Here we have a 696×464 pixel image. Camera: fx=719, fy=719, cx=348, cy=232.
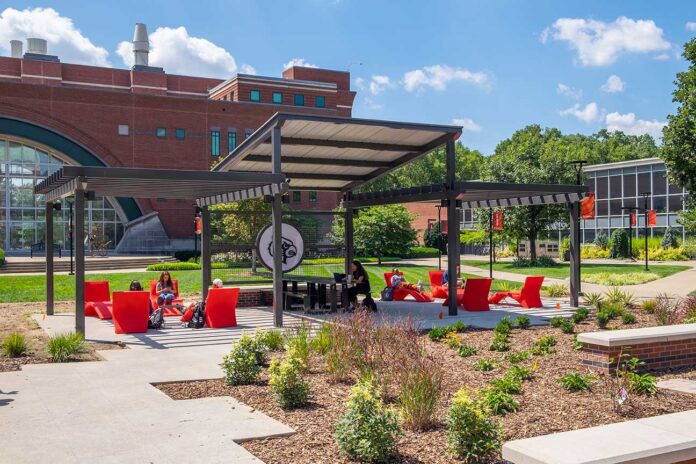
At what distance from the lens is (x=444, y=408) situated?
7.32 meters

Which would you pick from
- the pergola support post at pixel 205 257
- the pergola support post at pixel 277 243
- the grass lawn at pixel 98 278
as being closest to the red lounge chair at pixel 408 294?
the grass lawn at pixel 98 278

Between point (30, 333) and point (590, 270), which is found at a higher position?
point (590, 270)

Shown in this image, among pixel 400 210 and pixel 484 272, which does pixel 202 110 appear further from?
pixel 484 272

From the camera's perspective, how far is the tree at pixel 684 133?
18016mm

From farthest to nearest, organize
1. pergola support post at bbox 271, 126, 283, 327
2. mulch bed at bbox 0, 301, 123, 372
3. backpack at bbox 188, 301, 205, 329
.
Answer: backpack at bbox 188, 301, 205, 329
pergola support post at bbox 271, 126, 283, 327
mulch bed at bbox 0, 301, 123, 372

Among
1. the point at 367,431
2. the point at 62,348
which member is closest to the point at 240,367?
the point at 367,431

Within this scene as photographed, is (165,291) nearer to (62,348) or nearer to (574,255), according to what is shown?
(62,348)

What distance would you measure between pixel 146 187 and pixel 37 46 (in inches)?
2343

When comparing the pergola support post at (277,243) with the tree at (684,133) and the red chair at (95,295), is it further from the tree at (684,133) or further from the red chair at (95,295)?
the tree at (684,133)

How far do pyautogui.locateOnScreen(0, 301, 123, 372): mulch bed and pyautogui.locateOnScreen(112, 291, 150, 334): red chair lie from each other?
1.34 metres

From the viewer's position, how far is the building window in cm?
5784

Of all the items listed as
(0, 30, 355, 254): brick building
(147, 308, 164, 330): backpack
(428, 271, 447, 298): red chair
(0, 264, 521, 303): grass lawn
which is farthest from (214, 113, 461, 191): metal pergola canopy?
(0, 30, 355, 254): brick building

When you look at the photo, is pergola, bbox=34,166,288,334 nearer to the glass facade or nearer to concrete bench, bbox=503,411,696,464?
concrete bench, bbox=503,411,696,464

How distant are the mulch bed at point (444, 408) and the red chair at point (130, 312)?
536cm
